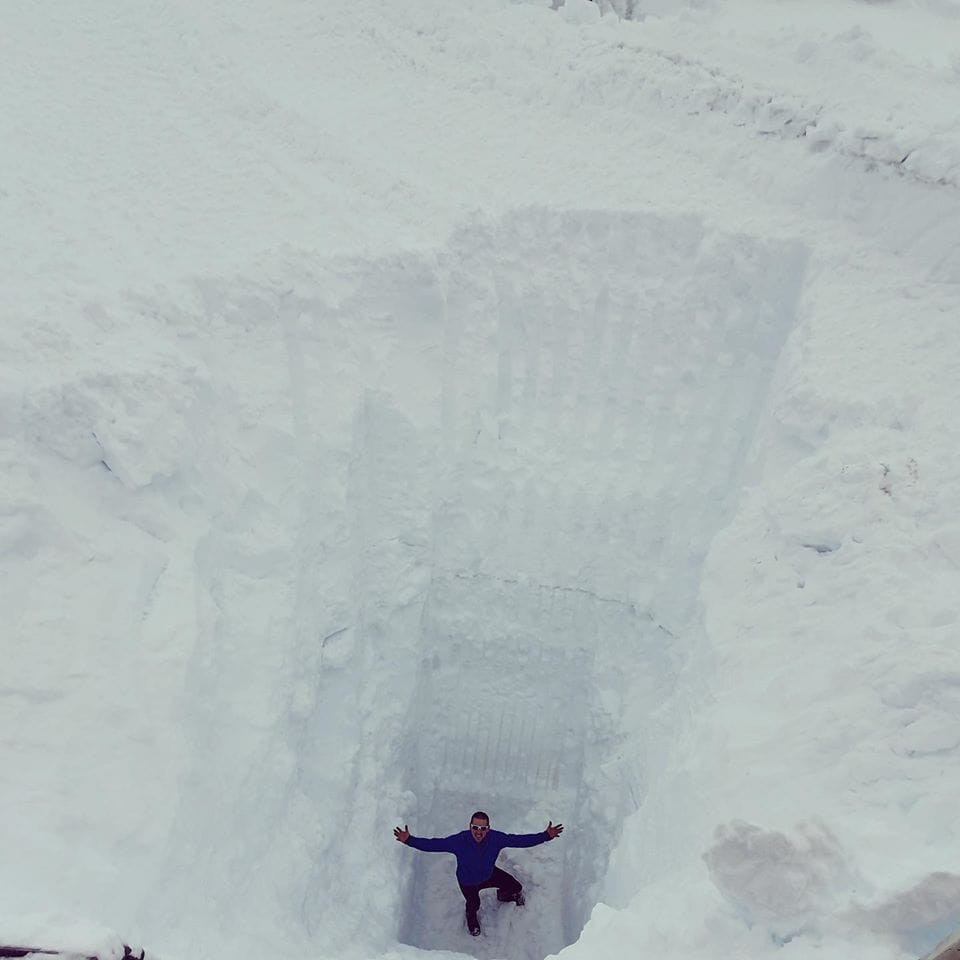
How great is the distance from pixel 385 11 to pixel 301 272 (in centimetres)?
374

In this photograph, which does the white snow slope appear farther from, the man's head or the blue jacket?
the man's head

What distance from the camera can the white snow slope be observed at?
412cm

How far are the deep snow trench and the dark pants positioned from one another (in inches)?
17.0

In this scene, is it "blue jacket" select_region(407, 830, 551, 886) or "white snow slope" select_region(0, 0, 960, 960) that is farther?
"blue jacket" select_region(407, 830, 551, 886)

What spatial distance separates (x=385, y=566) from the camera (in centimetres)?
662

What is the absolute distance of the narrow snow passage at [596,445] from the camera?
6586mm

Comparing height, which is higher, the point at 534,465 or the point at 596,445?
the point at 596,445

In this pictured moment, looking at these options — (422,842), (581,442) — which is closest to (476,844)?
(422,842)

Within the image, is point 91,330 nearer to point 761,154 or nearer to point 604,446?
point 604,446

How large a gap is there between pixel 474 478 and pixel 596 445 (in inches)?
41.0

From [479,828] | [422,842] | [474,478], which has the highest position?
[474,478]

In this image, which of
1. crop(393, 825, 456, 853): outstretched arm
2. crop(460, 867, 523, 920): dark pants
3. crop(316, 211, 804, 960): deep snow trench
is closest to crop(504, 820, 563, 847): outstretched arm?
crop(393, 825, 456, 853): outstretched arm

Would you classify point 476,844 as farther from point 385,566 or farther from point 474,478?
point 474,478

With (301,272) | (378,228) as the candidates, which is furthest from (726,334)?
(301,272)
